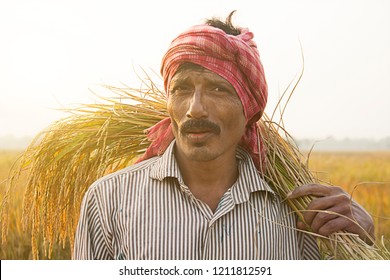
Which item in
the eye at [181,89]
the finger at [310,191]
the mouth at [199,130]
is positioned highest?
the eye at [181,89]

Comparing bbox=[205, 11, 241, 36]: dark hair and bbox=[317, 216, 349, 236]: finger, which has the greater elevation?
bbox=[205, 11, 241, 36]: dark hair

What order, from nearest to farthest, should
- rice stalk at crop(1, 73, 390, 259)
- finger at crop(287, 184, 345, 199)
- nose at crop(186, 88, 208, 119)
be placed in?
nose at crop(186, 88, 208, 119), finger at crop(287, 184, 345, 199), rice stalk at crop(1, 73, 390, 259)

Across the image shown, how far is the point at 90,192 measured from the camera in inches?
83.0

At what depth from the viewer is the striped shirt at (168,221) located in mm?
2104

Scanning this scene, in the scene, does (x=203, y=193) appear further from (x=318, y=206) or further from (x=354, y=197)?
(x=354, y=197)

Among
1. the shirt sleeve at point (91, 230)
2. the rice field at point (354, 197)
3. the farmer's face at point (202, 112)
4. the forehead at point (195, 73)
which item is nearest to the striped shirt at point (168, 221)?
the shirt sleeve at point (91, 230)

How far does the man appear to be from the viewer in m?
2.10

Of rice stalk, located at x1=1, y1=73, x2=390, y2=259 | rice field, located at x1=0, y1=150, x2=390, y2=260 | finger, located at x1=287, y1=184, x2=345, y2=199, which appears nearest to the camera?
finger, located at x1=287, y1=184, x2=345, y2=199

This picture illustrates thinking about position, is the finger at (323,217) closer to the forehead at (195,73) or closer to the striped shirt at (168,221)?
the striped shirt at (168,221)

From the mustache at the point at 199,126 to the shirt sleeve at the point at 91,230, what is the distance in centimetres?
37

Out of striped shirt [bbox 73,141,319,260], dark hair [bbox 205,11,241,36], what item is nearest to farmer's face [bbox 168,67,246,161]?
striped shirt [bbox 73,141,319,260]

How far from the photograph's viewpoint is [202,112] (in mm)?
2072

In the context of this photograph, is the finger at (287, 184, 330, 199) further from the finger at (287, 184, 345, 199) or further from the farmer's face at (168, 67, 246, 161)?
the farmer's face at (168, 67, 246, 161)
